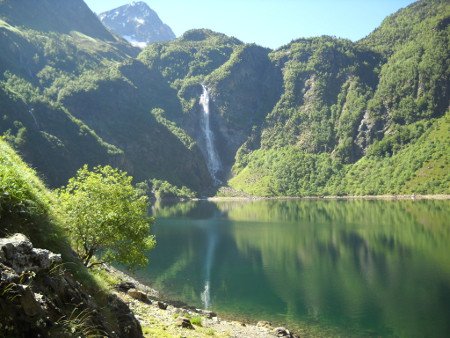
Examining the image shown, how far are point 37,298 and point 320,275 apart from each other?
→ 213ft

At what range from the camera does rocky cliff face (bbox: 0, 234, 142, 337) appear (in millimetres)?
10453

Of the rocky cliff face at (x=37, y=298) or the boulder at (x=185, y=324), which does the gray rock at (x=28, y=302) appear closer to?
the rocky cliff face at (x=37, y=298)

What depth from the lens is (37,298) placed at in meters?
12.1

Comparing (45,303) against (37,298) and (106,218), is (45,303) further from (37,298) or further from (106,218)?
(106,218)

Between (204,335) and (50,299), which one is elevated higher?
(50,299)

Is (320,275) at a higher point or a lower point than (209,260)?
higher

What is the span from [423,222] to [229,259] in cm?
7007

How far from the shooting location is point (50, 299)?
13.1 meters

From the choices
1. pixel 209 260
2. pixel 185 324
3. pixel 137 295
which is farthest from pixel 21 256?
pixel 209 260

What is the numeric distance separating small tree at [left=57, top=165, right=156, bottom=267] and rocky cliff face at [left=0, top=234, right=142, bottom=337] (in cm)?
1332

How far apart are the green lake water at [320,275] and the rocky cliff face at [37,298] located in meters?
36.2

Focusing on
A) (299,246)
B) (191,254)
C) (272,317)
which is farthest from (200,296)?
(299,246)

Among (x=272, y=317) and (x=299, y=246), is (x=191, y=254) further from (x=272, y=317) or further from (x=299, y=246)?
(x=272, y=317)

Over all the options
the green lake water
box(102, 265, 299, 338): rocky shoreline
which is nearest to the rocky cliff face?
box(102, 265, 299, 338): rocky shoreline
